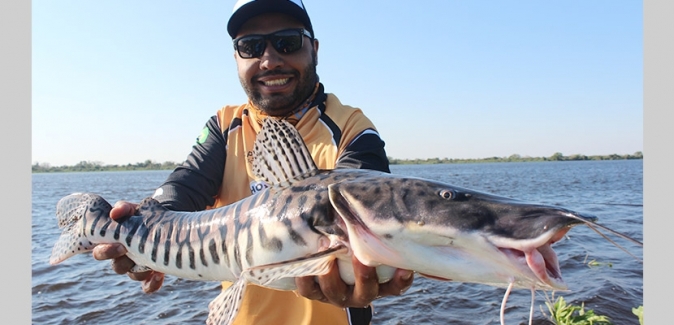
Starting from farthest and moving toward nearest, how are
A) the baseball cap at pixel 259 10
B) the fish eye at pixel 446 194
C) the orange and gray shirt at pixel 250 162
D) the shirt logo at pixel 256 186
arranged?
1. the baseball cap at pixel 259 10
2. the shirt logo at pixel 256 186
3. the orange and gray shirt at pixel 250 162
4. the fish eye at pixel 446 194

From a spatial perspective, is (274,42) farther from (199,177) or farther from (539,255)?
(539,255)

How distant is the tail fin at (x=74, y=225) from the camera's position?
3.91 m

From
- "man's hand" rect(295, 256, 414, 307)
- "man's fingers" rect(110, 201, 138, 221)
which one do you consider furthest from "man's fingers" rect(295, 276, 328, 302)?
"man's fingers" rect(110, 201, 138, 221)

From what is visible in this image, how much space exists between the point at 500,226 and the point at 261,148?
5.31 ft

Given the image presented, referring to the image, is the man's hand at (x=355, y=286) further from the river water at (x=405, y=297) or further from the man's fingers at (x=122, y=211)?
the river water at (x=405, y=297)

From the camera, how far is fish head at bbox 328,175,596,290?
6.84ft

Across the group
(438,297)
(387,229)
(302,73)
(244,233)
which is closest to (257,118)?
(302,73)

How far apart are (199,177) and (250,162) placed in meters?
0.46

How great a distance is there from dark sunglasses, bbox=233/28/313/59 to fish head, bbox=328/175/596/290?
1974 mm

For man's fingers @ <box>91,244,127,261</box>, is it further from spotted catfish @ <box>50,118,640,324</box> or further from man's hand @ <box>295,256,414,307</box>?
man's hand @ <box>295,256,414,307</box>

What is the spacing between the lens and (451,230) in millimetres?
2297

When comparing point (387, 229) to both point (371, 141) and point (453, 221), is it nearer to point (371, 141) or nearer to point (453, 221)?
point (453, 221)

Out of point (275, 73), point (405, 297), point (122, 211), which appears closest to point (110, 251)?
point (122, 211)

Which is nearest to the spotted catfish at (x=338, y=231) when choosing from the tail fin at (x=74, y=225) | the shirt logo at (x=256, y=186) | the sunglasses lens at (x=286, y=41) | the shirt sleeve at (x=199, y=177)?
the shirt sleeve at (x=199, y=177)
